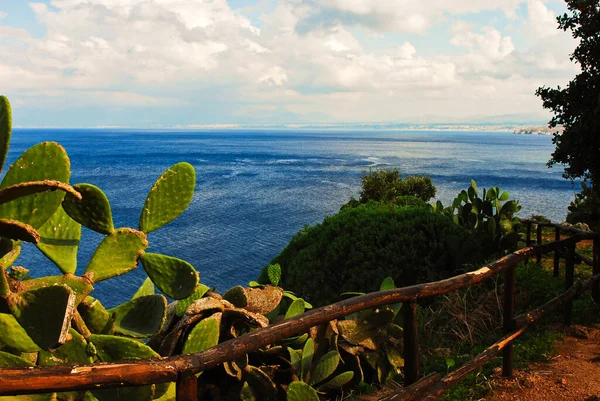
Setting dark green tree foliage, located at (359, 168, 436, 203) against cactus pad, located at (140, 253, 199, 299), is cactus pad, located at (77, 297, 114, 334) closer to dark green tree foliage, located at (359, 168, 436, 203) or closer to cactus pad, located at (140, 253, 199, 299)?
cactus pad, located at (140, 253, 199, 299)

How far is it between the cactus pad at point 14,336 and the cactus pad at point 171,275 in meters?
0.73

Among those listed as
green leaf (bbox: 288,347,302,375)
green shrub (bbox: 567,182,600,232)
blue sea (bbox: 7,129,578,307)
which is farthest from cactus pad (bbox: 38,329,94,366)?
blue sea (bbox: 7,129,578,307)

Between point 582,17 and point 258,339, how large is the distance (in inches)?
359

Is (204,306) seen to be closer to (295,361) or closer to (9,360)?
(295,361)

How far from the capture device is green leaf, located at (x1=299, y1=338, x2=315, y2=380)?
3.97 metres

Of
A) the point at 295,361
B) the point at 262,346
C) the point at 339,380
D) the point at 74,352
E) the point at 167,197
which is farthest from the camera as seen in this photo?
the point at 339,380

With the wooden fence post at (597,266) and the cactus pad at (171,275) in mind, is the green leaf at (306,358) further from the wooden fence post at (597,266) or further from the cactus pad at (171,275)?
the wooden fence post at (597,266)

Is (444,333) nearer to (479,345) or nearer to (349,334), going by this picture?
(479,345)

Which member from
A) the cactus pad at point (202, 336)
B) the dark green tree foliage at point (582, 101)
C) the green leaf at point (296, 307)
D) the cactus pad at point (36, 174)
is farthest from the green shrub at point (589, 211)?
the cactus pad at point (36, 174)

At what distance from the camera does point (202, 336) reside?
9.87ft

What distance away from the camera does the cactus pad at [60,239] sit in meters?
2.65

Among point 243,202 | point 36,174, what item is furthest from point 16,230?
point 243,202

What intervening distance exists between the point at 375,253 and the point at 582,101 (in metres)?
4.28

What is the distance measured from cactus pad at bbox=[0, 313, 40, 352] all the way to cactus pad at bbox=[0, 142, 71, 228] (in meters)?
0.42
